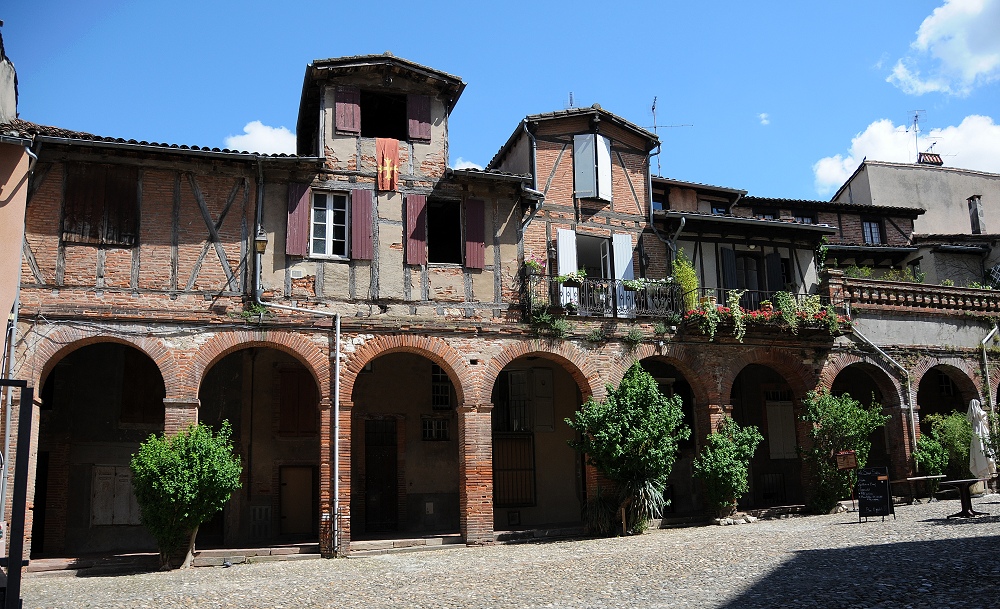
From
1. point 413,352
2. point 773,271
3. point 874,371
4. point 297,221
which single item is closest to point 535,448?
point 413,352

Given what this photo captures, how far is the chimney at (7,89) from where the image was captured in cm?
1845

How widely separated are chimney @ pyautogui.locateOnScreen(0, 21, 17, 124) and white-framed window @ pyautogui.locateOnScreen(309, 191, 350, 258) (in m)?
6.63

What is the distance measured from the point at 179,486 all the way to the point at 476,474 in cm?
636

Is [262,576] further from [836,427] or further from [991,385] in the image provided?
[991,385]

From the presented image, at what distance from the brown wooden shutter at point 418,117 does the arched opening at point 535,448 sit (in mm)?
6563

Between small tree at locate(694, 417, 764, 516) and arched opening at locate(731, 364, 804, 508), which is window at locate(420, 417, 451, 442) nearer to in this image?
small tree at locate(694, 417, 764, 516)

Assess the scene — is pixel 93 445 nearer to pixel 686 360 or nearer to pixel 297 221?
pixel 297 221

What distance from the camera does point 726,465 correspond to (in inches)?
816

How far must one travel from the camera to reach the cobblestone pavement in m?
10.8

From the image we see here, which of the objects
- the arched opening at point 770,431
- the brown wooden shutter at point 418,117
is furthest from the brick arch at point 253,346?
the arched opening at point 770,431

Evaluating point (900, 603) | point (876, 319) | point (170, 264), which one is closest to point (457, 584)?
point (900, 603)

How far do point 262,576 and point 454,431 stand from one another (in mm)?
8598

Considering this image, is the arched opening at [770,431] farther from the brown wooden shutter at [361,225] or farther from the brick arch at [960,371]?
the brown wooden shutter at [361,225]

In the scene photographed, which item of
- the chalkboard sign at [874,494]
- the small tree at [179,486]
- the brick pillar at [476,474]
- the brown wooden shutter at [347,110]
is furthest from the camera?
the brown wooden shutter at [347,110]
